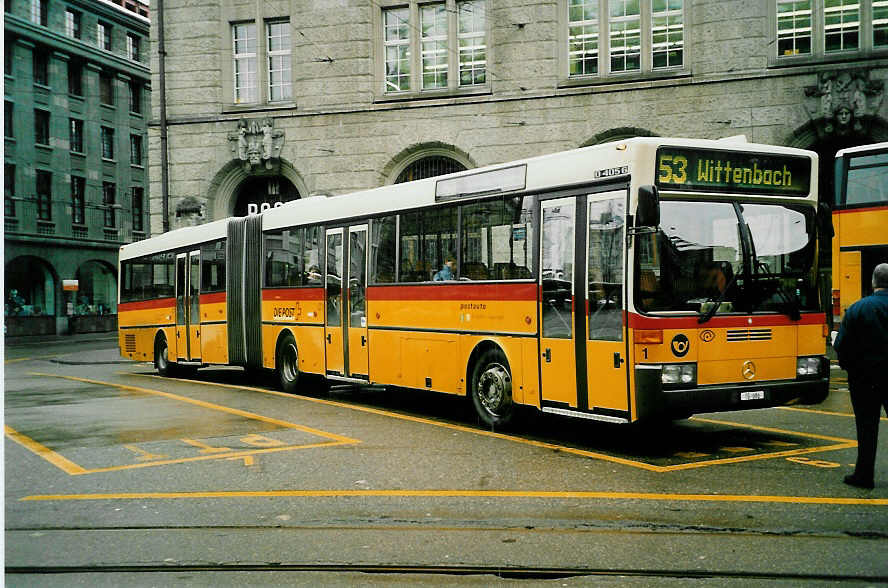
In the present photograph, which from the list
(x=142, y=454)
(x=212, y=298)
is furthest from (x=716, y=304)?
(x=212, y=298)

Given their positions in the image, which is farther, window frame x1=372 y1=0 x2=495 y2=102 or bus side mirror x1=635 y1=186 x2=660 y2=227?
window frame x1=372 y1=0 x2=495 y2=102

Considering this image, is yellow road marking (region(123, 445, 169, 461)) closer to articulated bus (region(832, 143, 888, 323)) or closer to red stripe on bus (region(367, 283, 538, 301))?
red stripe on bus (region(367, 283, 538, 301))

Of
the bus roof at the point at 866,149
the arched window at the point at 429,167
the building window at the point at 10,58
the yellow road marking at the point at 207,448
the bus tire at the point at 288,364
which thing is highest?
the building window at the point at 10,58

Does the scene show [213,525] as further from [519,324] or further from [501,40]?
[501,40]

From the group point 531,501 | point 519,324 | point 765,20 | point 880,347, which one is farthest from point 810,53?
point 531,501

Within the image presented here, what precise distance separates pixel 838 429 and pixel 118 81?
191ft

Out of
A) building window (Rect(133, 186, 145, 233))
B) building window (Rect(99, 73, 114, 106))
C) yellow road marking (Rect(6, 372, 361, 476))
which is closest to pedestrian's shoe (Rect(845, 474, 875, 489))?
yellow road marking (Rect(6, 372, 361, 476))

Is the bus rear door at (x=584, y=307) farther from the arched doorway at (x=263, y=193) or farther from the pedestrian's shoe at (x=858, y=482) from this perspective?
the arched doorway at (x=263, y=193)

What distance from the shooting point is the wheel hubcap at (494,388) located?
1116 cm

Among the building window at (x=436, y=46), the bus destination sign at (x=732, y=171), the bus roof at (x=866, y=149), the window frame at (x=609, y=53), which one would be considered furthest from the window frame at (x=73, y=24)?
the bus destination sign at (x=732, y=171)

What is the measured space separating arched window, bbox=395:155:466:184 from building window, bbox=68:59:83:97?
3671cm

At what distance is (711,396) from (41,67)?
54.0 meters

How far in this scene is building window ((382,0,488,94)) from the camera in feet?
88.9

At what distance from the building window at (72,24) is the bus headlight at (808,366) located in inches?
2171
